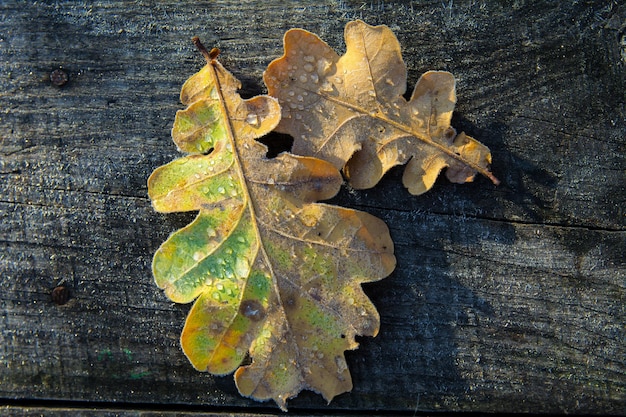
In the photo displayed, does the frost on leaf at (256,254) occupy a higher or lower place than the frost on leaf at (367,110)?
lower

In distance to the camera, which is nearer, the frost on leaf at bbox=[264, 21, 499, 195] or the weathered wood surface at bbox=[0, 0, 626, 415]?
the frost on leaf at bbox=[264, 21, 499, 195]

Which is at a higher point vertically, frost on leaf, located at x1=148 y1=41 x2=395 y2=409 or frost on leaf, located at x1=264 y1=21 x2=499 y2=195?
frost on leaf, located at x1=264 y1=21 x2=499 y2=195

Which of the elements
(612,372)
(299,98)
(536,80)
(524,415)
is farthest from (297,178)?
(612,372)

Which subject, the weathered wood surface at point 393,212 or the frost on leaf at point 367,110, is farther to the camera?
the weathered wood surface at point 393,212

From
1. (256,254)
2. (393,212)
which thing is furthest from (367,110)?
(256,254)

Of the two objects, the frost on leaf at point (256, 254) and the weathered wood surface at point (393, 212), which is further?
the weathered wood surface at point (393, 212)
